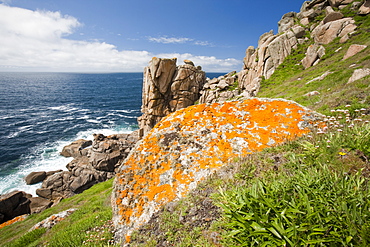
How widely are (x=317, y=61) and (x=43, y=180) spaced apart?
210 feet

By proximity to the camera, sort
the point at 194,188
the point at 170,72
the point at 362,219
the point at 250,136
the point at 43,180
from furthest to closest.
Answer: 1. the point at 170,72
2. the point at 43,180
3. the point at 250,136
4. the point at 194,188
5. the point at 362,219

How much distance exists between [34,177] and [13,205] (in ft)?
29.6

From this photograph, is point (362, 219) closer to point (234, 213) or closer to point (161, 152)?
point (234, 213)

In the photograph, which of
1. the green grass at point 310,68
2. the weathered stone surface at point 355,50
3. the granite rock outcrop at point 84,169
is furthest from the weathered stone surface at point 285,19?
the granite rock outcrop at point 84,169

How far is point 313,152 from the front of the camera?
464cm

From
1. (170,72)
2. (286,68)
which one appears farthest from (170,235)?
(170,72)

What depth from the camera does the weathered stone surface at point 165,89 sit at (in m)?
55.8

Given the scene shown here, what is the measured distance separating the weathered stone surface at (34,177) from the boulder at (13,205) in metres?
6.51

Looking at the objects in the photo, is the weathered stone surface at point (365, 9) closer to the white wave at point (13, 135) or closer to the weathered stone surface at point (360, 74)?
the weathered stone surface at point (360, 74)

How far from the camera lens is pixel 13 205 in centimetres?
2859

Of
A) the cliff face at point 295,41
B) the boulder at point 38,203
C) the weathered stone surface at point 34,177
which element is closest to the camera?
the boulder at point 38,203

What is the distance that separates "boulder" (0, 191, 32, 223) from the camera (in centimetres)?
2758

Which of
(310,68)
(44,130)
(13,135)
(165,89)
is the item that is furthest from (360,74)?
(13,135)

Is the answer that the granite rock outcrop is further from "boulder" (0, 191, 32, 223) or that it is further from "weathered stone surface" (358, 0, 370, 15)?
"weathered stone surface" (358, 0, 370, 15)
